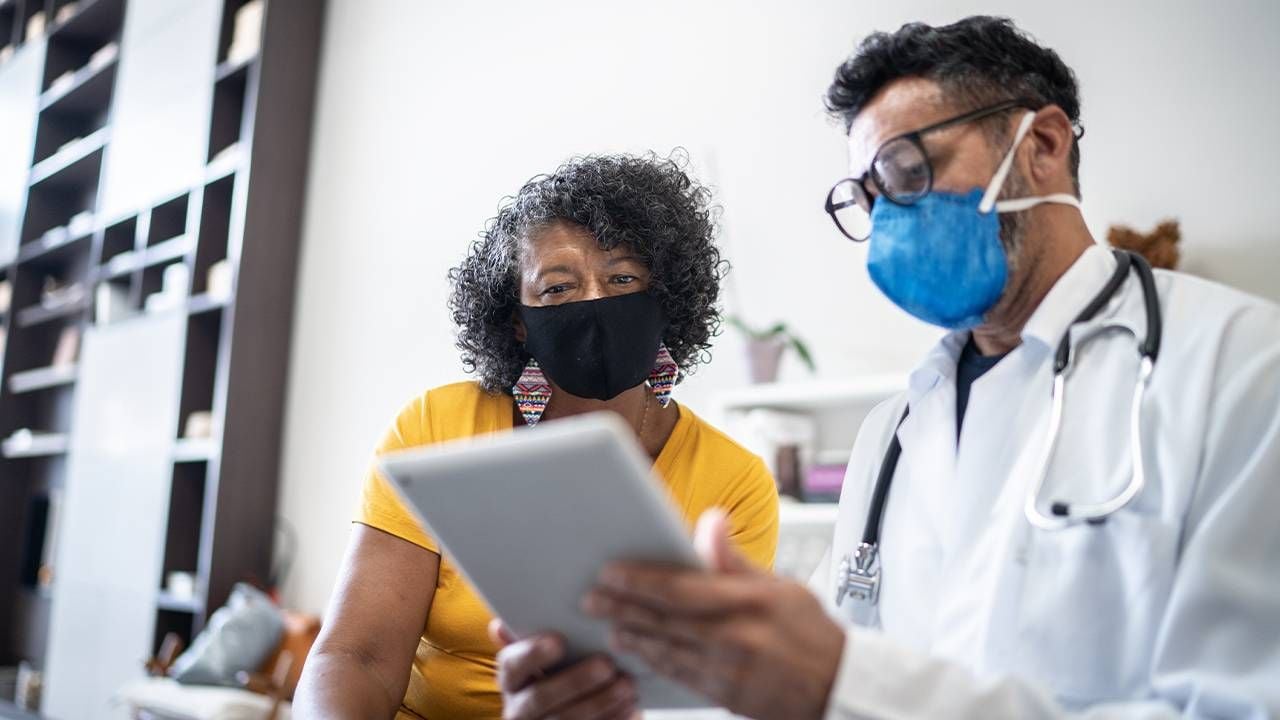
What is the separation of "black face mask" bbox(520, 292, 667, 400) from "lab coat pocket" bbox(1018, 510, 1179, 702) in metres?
0.71

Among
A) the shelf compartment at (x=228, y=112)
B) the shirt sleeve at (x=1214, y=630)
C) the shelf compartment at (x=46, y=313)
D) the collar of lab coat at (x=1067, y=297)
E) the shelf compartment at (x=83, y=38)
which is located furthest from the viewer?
the shelf compartment at (x=83, y=38)

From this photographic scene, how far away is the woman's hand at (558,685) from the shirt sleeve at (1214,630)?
0.69 ft

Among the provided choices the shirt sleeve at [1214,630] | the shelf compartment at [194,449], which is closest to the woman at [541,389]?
the shirt sleeve at [1214,630]

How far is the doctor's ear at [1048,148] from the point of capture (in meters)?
1.21

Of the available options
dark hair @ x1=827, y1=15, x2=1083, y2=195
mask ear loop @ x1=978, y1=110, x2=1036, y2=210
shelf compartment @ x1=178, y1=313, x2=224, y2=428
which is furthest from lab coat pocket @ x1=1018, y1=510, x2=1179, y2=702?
shelf compartment @ x1=178, y1=313, x2=224, y2=428

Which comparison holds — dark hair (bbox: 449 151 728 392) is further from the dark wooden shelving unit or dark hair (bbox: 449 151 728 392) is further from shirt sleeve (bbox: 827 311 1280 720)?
the dark wooden shelving unit

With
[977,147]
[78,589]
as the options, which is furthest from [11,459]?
[977,147]

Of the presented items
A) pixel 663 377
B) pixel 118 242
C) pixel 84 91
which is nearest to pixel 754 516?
pixel 663 377

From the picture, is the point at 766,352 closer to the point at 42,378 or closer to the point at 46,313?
the point at 42,378

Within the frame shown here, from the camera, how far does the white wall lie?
2.17 metres

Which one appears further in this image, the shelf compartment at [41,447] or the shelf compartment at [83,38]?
the shelf compartment at [83,38]

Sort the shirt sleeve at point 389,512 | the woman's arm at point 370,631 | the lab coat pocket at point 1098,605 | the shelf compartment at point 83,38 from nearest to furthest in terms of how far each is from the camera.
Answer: the lab coat pocket at point 1098,605 → the woman's arm at point 370,631 → the shirt sleeve at point 389,512 → the shelf compartment at point 83,38

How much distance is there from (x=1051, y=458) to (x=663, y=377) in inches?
28.8

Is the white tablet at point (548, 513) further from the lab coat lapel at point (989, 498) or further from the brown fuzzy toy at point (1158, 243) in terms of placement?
the brown fuzzy toy at point (1158, 243)
